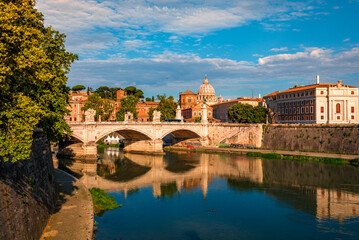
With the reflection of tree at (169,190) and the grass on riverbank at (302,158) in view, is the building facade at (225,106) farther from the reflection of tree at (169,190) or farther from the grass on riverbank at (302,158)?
the reflection of tree at (169,190)

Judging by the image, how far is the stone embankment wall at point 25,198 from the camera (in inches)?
472

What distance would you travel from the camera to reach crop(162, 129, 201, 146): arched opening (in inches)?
2728

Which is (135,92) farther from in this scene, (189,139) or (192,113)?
(189,139)

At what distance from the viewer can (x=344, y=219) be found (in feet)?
74.9

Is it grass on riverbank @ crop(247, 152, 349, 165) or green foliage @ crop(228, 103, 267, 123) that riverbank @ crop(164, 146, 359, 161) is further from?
green foliage @ crop(228, 103, 267, 123)

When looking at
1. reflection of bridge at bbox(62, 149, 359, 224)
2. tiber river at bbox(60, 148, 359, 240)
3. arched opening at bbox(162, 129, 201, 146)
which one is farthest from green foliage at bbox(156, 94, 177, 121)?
tiber river at bbox(60, 148, 359, 240)

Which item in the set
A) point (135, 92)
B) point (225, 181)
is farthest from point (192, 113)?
point (225, 181)

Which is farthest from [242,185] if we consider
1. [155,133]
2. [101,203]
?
[155,133]

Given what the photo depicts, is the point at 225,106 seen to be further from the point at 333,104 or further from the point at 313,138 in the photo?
the point at 313,138

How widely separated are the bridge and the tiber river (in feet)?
20.1

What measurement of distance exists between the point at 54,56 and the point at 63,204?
31.6ft

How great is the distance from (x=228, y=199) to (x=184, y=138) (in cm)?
4421

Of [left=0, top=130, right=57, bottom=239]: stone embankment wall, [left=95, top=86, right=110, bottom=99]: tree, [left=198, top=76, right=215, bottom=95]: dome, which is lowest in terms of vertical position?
[left=0, top=130, right=57, bottom=239]: stone embankment wall

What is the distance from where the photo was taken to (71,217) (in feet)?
58.8
